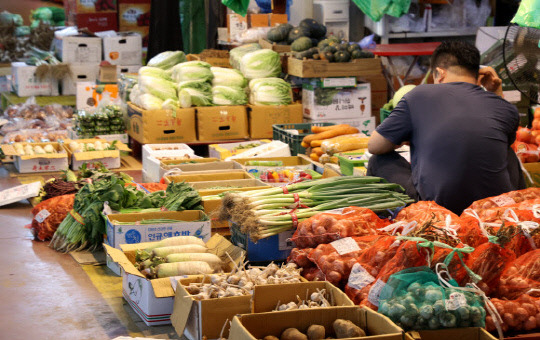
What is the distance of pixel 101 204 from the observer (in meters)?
5.43

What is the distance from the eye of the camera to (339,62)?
8.45 metres

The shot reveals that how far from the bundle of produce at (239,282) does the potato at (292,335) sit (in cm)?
55

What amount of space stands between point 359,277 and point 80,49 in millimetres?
→ 8931

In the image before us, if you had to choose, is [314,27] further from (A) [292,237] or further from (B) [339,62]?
(A) [292,237]

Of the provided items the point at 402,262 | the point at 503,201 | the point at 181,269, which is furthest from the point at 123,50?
the point at 402,262

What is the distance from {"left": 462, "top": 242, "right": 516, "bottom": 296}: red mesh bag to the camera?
3393 millimetres

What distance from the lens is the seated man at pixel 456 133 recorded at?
4.52 m

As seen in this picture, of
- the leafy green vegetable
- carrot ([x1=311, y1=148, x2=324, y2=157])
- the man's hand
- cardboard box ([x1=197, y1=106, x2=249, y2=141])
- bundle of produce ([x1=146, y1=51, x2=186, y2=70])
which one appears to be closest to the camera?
the man's hand

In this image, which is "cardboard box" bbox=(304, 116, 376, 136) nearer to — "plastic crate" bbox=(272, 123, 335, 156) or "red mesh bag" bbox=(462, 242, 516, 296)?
"plastic crate" bbox=(272, 123, 335, 156)

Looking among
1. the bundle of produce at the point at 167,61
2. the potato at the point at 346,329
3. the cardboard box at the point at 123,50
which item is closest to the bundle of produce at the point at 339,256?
the potato at the point at 346,329

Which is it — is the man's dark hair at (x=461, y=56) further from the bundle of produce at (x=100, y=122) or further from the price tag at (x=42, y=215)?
the bundle of produce at (x=100, y=122)

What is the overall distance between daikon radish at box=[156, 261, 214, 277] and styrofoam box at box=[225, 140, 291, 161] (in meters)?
2.71

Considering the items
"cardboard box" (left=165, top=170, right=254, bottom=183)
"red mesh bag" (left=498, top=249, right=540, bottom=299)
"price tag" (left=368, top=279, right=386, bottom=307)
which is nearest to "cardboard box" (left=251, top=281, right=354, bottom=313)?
"price tag" (left=368, top=279, right=386, bottom=307)

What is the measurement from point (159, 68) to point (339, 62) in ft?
7.74
